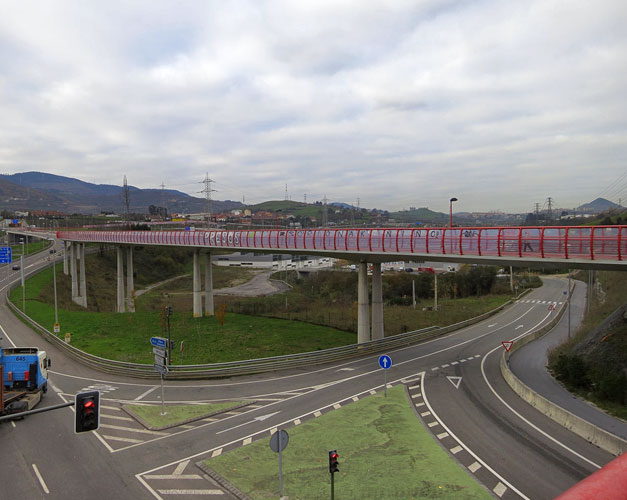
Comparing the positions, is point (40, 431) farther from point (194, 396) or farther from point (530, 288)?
point (530, 288)

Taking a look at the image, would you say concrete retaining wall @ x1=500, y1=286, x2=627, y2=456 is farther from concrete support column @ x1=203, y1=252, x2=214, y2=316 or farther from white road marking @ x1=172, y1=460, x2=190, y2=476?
concrete support column @ x1=203, y1=252, x2=214, y2=316

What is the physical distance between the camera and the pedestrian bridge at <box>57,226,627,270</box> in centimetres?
1909

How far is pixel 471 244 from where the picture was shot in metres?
23.0

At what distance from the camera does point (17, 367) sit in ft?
67.0

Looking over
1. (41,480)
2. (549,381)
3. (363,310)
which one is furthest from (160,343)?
→ (549,381)

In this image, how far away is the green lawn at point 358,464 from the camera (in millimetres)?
12633

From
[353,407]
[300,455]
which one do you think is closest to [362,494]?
[300,455]

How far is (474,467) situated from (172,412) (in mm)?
13124

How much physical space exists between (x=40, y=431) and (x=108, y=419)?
2.55 metres

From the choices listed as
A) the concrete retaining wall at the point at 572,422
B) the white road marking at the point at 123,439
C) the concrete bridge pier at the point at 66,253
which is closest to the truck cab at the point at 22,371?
the white road marking at the point at 123,439

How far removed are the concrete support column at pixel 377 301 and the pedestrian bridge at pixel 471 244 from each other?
1939mm

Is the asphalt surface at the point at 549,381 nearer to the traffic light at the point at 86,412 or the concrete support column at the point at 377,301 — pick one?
the concrete support column at the point at 377,301

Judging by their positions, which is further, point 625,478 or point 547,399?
point 547,399

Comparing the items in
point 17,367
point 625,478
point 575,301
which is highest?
point 625,478
